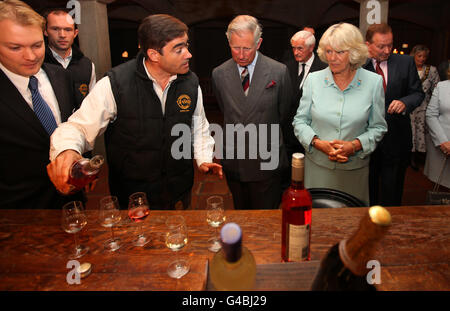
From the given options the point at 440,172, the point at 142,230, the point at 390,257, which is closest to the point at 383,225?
the point at 390,257

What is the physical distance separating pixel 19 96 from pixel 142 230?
132cm

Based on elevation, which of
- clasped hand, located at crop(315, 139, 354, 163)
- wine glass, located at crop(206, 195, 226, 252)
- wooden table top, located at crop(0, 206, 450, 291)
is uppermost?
clasped hand, located at crop(315, 139, 354, 163)

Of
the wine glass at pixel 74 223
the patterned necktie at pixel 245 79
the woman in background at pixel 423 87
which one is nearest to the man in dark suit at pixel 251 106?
the patterned necktie at pixel 245 79

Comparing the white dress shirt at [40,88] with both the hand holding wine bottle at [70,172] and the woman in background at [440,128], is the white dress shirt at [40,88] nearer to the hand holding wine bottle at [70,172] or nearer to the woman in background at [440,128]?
the hand holding wine bottle at [70,172]

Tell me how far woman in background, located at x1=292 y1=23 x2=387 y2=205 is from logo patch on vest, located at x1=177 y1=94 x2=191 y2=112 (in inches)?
34.9

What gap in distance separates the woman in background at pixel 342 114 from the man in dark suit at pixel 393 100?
68 cm

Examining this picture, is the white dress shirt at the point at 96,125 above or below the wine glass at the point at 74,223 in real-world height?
above

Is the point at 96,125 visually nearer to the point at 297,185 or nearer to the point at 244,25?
the point at 244,25

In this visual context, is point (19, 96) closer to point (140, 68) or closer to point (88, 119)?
point (88, 119)

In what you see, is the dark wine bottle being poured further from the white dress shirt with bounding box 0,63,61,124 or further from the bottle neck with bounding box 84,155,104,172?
the white dress shirt with bounding box 0,63,61,124

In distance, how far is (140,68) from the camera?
227cm

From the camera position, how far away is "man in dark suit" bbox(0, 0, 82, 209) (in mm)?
1975

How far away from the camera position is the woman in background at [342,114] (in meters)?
2.31

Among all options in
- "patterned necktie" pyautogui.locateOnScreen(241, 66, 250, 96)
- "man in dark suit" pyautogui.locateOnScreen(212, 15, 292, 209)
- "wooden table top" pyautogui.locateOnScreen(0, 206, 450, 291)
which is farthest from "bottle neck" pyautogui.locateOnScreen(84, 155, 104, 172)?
"patterned necktie" pyautogui.locateOnScreen(241, 66, 250, 96)
